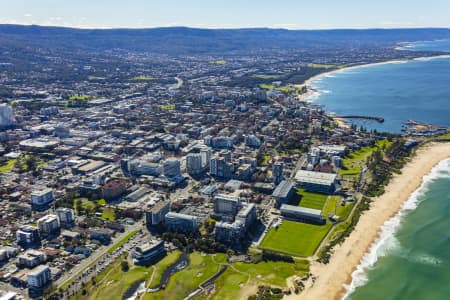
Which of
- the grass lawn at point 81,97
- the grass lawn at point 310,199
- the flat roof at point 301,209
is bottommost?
the grass lawn at point 310,199

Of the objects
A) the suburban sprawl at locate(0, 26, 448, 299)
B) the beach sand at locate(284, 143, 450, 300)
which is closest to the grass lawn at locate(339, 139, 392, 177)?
the suburban sprawl at locate(0, 26, 448, 299)

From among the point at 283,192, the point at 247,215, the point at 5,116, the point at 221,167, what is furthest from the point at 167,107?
the point at 247,215

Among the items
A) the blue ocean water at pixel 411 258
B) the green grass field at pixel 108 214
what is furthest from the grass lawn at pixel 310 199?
the green grass field at pixel 108 214

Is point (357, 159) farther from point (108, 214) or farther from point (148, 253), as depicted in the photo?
point (148, 253)

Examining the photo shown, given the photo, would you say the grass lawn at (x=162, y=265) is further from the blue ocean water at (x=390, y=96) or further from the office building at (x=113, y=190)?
the blue ocean water at (x=390, y=96)

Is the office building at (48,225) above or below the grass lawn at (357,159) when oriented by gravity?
below

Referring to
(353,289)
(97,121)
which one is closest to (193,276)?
(353,289)

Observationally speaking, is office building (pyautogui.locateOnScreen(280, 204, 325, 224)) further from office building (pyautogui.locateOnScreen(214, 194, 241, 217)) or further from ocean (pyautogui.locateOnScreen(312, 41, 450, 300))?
ocean (pyautogui.locateOnScreen(312, 41, 450, 300))
